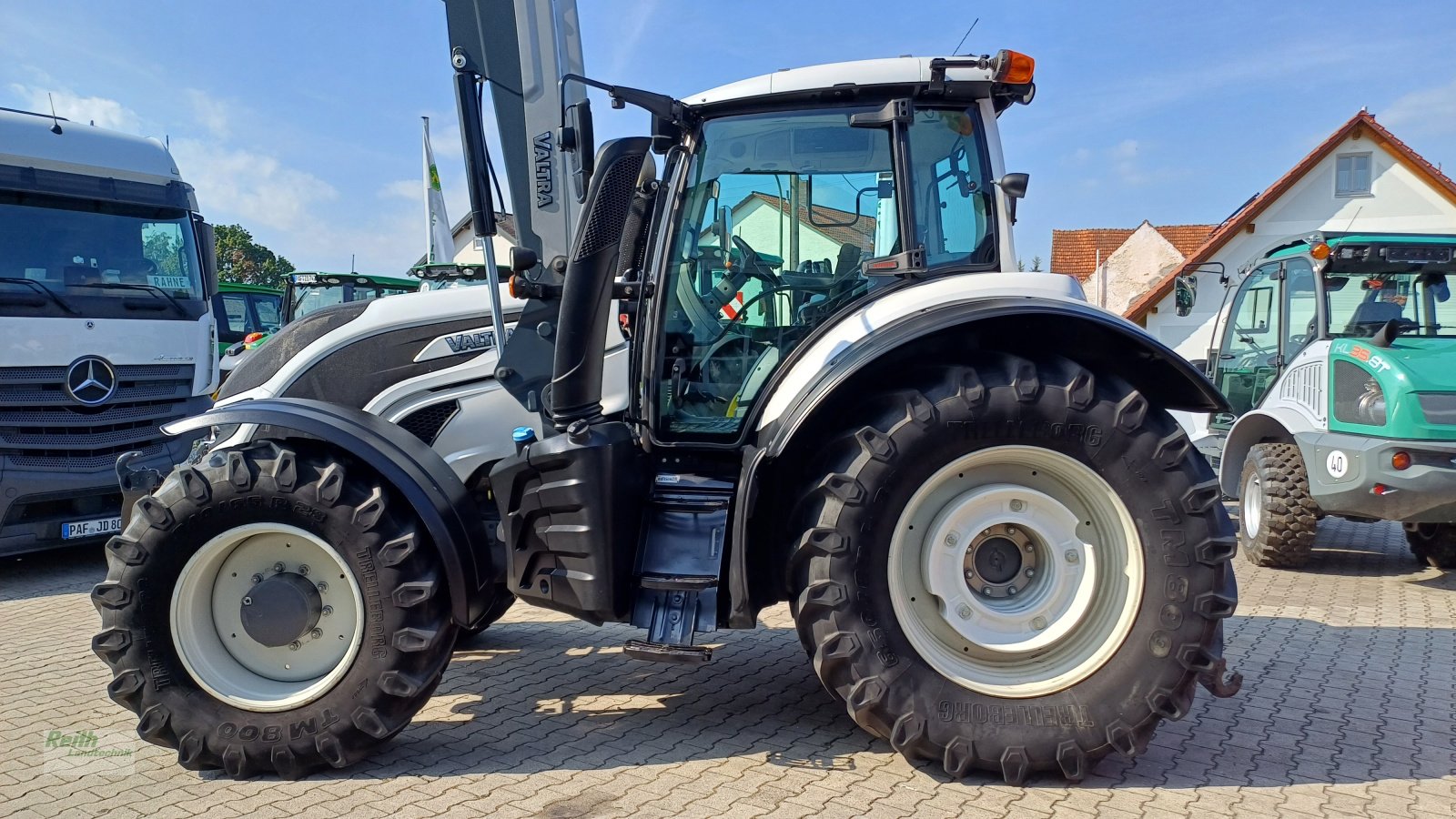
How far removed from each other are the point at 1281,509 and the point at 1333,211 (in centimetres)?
2002

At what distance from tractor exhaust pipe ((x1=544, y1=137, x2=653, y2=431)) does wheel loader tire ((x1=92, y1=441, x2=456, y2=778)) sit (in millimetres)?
687

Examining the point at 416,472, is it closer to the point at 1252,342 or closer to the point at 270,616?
the point at 270,616

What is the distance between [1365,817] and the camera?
2889 millimetres

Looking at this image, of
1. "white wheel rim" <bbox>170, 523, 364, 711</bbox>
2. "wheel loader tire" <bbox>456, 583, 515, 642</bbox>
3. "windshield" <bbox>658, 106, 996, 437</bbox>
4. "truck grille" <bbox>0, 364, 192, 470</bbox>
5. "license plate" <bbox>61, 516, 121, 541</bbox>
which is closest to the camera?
"white wheel rim" <bbox>170, 523, 364, 711</bbox>

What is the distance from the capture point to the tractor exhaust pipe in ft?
10.7

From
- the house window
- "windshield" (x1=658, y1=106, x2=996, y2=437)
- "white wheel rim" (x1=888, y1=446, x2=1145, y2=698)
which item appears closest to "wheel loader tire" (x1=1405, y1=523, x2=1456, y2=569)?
"white wheel rim" (x1=888, y1=446, x2=1145, y2=698)

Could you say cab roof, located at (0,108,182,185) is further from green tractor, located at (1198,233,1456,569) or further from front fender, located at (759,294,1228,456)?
green tractor, located at (1198,233,1456,569)

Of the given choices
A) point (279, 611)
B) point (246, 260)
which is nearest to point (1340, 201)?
point (279, 611)

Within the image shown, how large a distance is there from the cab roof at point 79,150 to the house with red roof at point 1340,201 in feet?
66.5

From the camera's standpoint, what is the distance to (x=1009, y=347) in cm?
338

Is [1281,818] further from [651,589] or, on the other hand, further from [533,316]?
[533,316]

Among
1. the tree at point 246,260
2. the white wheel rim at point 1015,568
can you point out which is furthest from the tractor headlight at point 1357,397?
the tree at point 246,260

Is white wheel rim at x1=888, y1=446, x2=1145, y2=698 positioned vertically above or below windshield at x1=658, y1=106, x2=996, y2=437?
below

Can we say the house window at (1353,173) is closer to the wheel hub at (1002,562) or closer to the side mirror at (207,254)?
the side mirror at (207,254)
